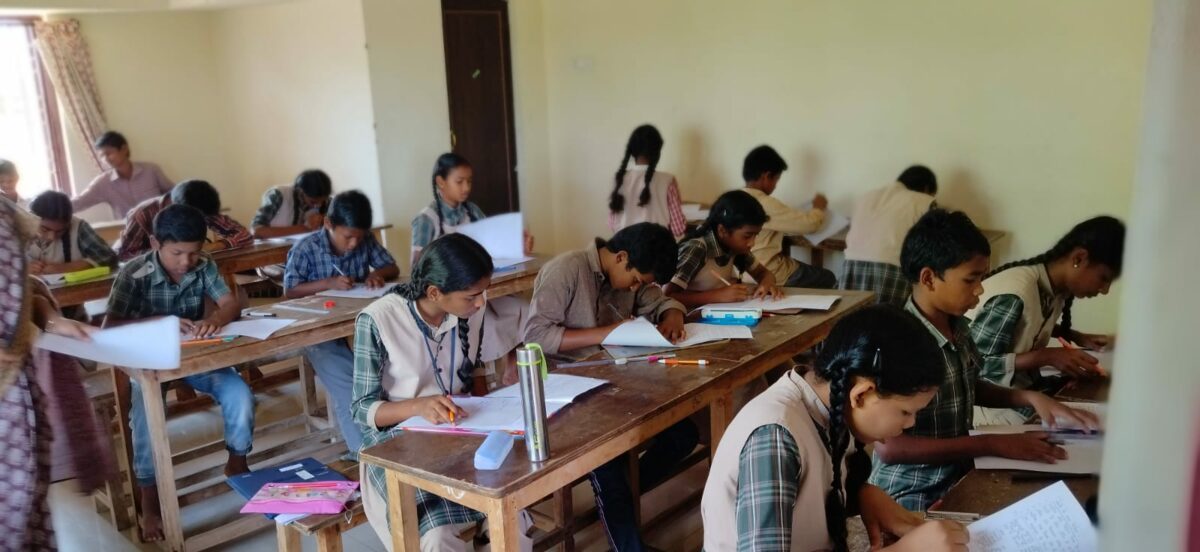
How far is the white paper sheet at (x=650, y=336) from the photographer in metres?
2.46

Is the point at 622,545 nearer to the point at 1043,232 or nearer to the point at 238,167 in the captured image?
the point at 1043,232

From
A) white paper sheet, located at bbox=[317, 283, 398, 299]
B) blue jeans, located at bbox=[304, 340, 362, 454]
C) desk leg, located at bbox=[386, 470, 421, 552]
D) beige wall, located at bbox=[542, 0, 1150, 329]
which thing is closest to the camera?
desk leg, located at bbox=[386, 470, 421, 552]

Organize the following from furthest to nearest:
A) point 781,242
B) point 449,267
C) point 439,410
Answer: point 781,242
point 449,267
point 439,410

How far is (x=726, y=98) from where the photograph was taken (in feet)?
18.5

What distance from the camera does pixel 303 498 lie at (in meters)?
2.05

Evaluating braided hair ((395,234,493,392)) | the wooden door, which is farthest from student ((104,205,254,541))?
the wooden door

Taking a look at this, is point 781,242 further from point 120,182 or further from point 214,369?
point 120,182

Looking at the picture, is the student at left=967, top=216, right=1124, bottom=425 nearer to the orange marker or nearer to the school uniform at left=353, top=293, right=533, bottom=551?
the orange marker

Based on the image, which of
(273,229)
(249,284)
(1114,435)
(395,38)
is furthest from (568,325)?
(395,38)

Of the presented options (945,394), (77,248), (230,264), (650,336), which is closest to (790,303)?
(650,336)

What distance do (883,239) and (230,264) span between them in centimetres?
316

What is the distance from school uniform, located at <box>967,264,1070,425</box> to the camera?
224 cm

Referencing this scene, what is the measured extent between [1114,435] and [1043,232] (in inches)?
190

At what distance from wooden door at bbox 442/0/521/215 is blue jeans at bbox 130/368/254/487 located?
3.24 metres
